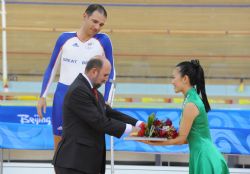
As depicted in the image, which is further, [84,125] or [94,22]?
[94,22]

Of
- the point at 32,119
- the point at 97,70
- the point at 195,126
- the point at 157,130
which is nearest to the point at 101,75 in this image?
the point at 97,70

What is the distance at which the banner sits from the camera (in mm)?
4609

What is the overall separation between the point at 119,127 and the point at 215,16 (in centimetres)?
553

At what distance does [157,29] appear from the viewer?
7516 mm

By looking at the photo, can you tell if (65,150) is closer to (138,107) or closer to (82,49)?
(82,49)

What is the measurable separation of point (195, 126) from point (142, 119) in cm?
175

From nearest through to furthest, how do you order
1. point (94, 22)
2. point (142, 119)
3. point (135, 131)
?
point (135, 131) < point (94, 22) < point (142, 119)

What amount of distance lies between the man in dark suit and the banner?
83.5 inches

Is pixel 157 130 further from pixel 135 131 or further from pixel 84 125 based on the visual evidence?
pixel 84 125

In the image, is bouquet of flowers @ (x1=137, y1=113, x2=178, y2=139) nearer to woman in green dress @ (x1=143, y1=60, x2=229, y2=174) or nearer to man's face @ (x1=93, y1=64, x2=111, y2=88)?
woman in green dress @ (x1=143, y1=60, x2=229, y2=174)

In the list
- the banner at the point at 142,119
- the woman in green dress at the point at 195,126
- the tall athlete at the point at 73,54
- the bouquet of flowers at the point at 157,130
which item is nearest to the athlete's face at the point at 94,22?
the tall athlete at the point at 73,54

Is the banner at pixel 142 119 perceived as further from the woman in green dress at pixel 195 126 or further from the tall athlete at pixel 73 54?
the woman in green dress at pixel 195 126

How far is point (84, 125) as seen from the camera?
8.16ft

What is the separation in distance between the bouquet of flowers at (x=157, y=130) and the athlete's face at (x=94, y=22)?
0.69 meters
